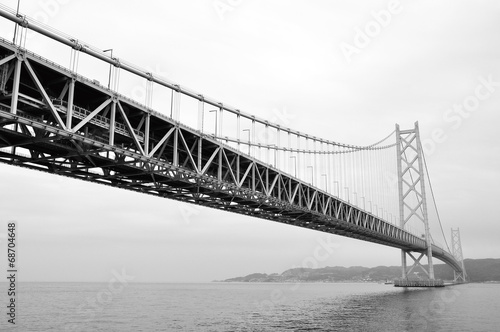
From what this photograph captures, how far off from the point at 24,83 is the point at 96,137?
3.89 m

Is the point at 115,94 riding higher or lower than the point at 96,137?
higher

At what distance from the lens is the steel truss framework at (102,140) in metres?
18.0

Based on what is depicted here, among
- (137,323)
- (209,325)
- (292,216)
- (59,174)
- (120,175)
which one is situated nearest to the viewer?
(59,174)

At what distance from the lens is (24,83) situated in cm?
1922

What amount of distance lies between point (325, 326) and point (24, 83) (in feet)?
83.8

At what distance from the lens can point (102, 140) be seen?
2211cm

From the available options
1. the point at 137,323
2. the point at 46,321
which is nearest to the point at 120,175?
the point at 137,323

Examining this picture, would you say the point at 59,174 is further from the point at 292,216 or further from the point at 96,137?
the point at 292,216

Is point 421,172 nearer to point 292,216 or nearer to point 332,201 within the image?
point 332,201

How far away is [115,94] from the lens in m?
21.2

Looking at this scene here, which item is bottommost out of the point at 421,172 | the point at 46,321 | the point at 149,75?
the point at 46,321

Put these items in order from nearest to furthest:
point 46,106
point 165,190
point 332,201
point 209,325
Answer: point 46,106 → point 165,190 → point 209,325 → point 332,201

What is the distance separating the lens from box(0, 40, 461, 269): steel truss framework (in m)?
18.0

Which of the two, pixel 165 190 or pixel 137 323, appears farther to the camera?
pixel 137 323
